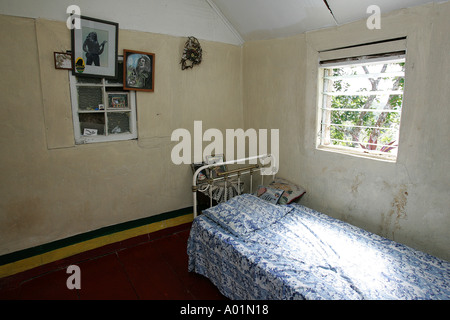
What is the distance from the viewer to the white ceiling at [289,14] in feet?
7.43

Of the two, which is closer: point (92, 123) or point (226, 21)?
point (92, 123)

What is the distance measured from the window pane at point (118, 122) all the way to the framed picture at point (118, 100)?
0.26 ft

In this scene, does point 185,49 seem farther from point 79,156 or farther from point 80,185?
point 80,185

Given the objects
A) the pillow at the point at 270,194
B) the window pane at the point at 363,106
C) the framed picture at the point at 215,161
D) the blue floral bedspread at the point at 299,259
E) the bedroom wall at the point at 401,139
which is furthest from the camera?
the framed picture at the point at 215,161

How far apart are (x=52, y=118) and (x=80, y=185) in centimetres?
69

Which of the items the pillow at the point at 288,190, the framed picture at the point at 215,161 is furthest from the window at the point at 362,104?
the framed picture at the point at 215,161

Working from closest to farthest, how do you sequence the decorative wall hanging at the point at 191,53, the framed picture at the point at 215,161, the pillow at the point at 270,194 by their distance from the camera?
the pillow at the point at 270,194 → the decorative wall hanging at the point at 191,53 → the framed picture at the point at 215,161

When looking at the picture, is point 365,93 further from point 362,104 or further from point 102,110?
point 102,110

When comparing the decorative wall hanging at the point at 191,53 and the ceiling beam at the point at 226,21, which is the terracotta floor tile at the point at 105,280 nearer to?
the decorative wall hanging at the point at 191,53

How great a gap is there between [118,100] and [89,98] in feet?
0.91

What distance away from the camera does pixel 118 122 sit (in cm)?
292

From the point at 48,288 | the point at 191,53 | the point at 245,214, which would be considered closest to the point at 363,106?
the point at 245,214

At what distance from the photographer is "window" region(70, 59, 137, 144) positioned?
2.65 m
